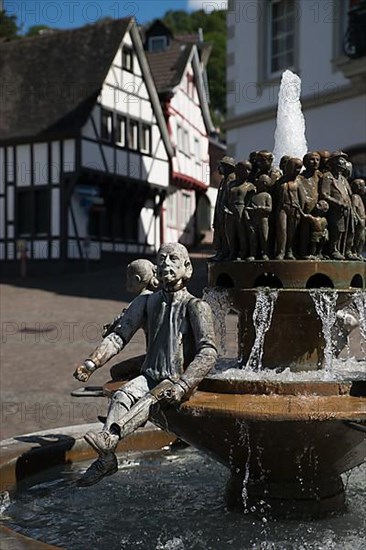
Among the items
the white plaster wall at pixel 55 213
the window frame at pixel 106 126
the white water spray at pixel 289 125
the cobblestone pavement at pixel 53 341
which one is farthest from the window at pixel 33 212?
Answer: the white water spray at pixel 289 125

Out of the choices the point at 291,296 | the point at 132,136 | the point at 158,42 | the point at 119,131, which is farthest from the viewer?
the point at 158,42

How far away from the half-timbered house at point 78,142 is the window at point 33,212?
0.04 m

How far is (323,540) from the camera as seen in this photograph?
4793mm

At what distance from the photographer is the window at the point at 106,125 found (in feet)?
98.5

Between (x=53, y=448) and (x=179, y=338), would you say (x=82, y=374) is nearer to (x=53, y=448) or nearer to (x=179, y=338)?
(x=179, y=338)

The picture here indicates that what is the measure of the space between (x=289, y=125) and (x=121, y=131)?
25.1m

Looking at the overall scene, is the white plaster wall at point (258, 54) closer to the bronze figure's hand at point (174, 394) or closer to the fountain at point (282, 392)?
the fountain at point (282, 392)

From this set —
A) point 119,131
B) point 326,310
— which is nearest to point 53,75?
point 119,131

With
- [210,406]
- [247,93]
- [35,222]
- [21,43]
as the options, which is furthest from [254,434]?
[21,43]

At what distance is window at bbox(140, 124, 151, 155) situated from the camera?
3291cm

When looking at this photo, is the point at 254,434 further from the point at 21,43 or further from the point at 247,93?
the point at 21,43

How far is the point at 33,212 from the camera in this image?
29.6 meters

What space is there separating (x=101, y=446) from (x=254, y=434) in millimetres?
867

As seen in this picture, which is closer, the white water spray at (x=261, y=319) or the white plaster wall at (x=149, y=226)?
the white water spray at (x=261, y=319)
